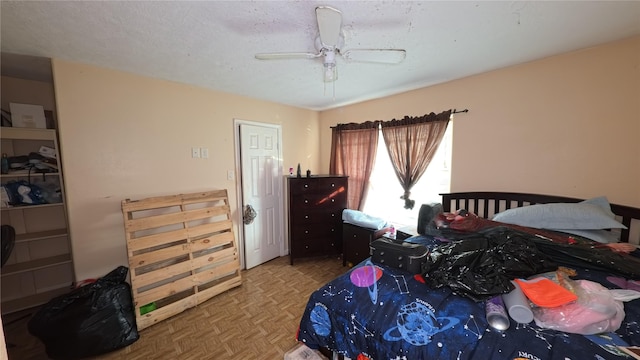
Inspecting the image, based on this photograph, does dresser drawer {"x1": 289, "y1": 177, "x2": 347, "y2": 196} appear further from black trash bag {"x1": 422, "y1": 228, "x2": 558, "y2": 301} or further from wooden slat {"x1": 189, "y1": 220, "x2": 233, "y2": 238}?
black trash bag {"x1": 422, "y1": 228, "x2": 558, "y2": 301}

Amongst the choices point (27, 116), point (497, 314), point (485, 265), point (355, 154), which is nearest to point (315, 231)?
point (355, 154)

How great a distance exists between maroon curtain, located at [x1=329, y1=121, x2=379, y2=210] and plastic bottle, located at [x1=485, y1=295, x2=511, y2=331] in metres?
2.29

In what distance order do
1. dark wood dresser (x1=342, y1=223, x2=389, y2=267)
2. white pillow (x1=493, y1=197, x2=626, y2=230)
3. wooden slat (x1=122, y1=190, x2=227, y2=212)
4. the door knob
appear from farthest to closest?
1. the door knob
2. dark wood dresser (x1=342, y1=223, x2=389, y2=267)
3. wooden slat (x1=122, y1=190, x2=227, y2=212)
4. white pillow (x1=493, y1=197, x2=626, y2=230)

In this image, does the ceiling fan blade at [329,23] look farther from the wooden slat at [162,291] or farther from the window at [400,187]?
the wooden slat at [162,291]

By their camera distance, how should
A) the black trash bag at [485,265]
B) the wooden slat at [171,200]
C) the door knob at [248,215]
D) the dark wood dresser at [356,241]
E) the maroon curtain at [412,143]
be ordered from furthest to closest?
the door knob at [248,215], the dark wood dresser at [356,241], the maroon curtain at [412,143], the wooden slat at [171,200], the black trash bag at [485,265]

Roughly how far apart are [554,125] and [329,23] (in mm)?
2202

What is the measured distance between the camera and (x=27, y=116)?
6.75ft

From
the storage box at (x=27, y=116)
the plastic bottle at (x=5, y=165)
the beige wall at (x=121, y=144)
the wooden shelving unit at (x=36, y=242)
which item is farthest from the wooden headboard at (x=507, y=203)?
the plastic bottle at (x=5, y=165)

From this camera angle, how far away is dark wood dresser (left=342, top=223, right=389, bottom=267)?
286cm

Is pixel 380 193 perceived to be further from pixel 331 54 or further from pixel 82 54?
pixel 82 54

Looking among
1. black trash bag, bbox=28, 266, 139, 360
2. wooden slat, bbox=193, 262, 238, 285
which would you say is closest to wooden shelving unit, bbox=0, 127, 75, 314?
black trash bag, bbox=28, 266, 139, 360

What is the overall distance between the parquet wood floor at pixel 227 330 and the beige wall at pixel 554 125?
228 cm

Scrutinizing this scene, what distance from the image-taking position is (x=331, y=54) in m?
1.52

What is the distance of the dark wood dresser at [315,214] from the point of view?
125 inches
